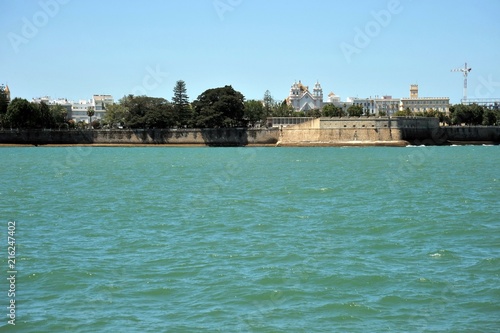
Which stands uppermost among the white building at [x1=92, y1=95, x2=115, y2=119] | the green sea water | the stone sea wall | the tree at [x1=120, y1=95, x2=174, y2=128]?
the white building at [x1=92, y1=95, x2=115, y2=119]

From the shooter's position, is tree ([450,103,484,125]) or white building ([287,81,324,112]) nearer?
tree ([450,103,484,125])

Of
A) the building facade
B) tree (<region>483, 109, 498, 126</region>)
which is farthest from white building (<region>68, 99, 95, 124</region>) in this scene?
tree (<region>483, 109, 498, 126</region>)

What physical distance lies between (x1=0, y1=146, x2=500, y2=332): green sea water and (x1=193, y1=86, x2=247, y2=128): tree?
1810 inches

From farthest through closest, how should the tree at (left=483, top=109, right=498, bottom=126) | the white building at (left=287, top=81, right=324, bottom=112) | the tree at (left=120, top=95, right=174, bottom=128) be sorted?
the white building at (left=287, top=81, right=324, bottom=112) < the tree at (left=483, top=109, right=498, bottom=126) < the tree at (left=120, top=95, right=174, bottom=128)

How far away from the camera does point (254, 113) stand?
302 feet

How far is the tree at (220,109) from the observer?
73.3 metres

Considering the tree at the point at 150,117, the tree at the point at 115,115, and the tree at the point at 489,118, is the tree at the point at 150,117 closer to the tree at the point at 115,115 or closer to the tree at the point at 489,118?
the tree at the point at 115,115

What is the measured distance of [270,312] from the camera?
10742 millimetres

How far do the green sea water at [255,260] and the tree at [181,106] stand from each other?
50.4m

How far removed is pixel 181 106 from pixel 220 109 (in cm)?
789

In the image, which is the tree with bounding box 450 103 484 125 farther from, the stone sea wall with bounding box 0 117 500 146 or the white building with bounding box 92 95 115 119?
the white building with bounding box 92 95 115 119

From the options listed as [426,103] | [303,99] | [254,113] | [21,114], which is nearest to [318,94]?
[303,99]

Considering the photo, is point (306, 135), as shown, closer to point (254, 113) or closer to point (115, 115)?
point (254, 113)

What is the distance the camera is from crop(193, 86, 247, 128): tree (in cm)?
7331
